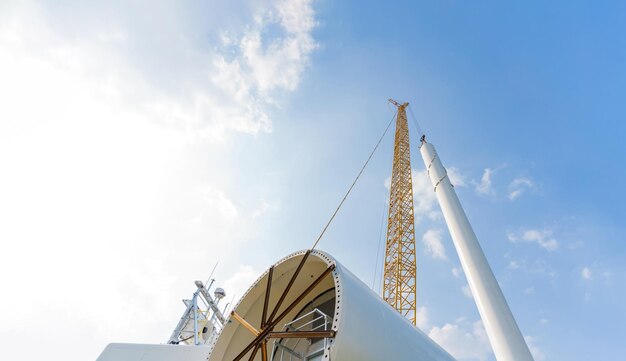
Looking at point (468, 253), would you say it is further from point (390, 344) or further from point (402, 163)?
Result: point (402, 163)

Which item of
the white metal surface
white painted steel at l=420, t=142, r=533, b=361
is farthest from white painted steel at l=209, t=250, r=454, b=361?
white painted steel at l=420, t=142, r=533, b=361

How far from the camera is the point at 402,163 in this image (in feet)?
133

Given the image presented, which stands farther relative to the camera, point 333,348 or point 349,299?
point 349,299

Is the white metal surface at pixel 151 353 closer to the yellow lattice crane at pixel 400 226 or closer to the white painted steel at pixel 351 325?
the white painted steel at pixel 351 325

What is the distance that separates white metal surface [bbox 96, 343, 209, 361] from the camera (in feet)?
41.7

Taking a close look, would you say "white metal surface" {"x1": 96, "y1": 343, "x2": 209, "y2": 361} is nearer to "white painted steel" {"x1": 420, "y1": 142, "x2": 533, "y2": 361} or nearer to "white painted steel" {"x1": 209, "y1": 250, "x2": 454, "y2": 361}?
"white painted steel" {"x1": 209, "y1": 250, "x2": 454, "y2": 361}

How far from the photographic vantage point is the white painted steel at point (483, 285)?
13539 mm

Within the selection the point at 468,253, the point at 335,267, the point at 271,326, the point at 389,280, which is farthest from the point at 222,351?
the point at 389,280

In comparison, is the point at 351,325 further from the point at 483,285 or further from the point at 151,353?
the point at 483,285

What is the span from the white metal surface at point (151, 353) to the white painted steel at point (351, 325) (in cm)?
345

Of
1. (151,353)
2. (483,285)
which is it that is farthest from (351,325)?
(483,285)

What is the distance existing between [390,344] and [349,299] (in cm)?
128

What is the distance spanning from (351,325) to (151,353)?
10231 millimetres

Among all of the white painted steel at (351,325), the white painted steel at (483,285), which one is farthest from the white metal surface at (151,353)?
the white painted steel at (483,285)
